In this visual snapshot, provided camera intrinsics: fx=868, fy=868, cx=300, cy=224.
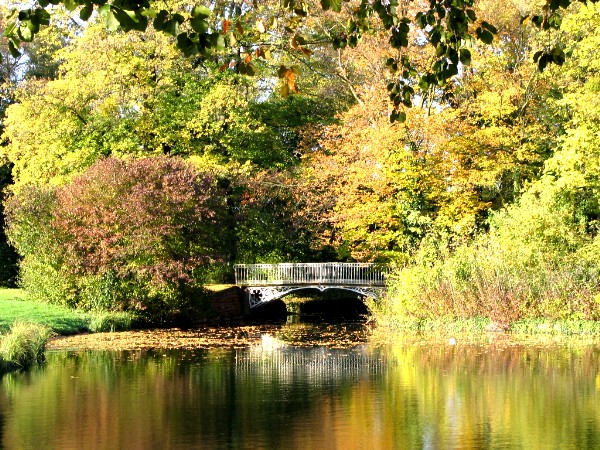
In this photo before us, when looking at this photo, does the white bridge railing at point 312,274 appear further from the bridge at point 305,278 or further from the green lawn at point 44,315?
the green lawn at point 44,315

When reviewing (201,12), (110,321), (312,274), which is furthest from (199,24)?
(312,274)

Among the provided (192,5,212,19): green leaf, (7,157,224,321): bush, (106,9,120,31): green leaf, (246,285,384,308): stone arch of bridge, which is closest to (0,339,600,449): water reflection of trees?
(7,157,224,321): bush

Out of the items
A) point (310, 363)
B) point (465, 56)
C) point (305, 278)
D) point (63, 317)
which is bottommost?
point (310, 363)

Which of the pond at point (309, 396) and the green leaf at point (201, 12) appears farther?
the pond at point (309, 396)

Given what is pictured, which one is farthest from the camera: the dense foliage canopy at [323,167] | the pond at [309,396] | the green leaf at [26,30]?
the dense foliage canopy at [323,167]

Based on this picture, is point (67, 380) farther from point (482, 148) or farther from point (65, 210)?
point (482, 148)

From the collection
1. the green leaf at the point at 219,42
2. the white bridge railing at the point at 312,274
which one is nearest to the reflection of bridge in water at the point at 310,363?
the white bridge railing at the point at 312,274

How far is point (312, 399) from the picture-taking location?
1393 cm

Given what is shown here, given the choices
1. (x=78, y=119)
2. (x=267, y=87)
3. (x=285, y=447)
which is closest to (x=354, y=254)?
(x=267, y=87)

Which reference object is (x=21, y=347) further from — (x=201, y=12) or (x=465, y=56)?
(x=201, y=12)

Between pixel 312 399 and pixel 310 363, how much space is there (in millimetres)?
4369

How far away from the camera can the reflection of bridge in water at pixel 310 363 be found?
16422 millimetres

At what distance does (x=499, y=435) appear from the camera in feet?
35.8

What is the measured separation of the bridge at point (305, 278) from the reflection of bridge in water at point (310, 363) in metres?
9.04
